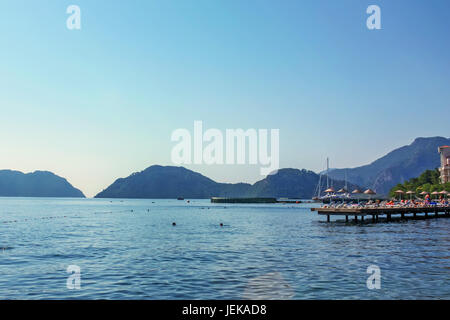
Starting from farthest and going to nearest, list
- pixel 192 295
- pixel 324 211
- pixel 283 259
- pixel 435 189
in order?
pixel 435 189 < pixel 324 211 < pixel 283 259 < pixel 192 295

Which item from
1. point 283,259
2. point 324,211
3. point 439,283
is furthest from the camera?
point 324,211

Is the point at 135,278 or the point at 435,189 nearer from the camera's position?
the point at 135,278

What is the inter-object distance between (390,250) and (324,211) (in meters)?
38.7

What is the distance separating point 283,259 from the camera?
30.7m

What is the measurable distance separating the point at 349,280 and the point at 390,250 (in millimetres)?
16089

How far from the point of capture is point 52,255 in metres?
34.9
